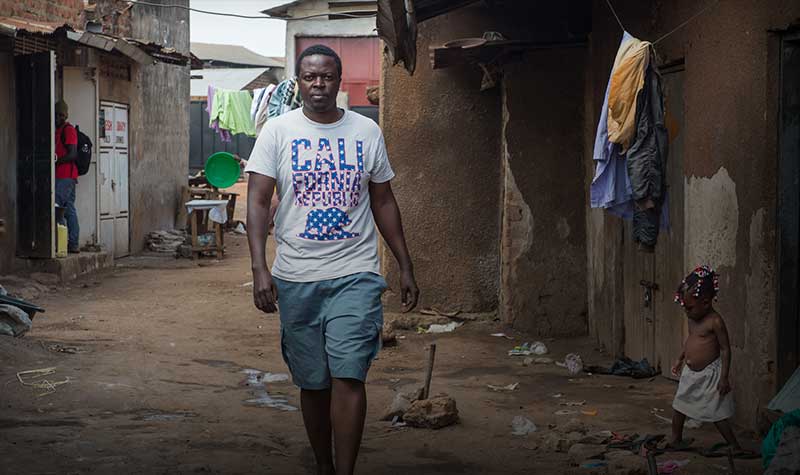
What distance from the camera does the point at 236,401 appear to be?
712 centimetres

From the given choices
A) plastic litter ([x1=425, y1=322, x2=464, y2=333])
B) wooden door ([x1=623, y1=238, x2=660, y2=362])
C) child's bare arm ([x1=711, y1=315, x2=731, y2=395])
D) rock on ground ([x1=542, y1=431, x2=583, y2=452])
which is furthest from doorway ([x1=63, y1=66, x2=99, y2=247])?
child's bare arm ([x1=711, y1=315, x2=731, y2=395])

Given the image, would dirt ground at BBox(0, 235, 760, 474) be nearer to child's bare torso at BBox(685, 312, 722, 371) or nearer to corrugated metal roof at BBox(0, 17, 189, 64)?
child's bare torso at BBox(685, 312, 722, 371)

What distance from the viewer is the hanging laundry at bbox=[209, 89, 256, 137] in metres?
26.2

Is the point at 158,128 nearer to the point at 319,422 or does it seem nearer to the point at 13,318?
the point at 13,318

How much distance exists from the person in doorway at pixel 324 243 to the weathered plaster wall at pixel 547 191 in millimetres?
5165

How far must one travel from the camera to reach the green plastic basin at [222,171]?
19.8m

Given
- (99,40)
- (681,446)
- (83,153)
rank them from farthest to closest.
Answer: (83,153)
(99,40)
(681,446)

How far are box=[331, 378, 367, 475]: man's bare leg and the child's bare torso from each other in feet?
6.45

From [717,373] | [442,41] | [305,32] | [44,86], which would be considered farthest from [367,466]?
[305,32]

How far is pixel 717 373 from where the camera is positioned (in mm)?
5742

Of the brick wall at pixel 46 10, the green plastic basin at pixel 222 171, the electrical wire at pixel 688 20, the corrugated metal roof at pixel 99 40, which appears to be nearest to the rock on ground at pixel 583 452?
the electrical wire at pixel 688 20

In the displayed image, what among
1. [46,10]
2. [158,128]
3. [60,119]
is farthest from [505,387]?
[158,128]

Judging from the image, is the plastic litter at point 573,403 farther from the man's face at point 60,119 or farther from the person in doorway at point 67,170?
the man's face at point 60,119

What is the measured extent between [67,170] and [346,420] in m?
10.6
